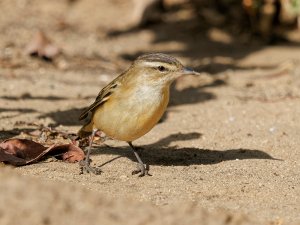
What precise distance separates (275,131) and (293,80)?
119 inches

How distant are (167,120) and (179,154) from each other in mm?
1675

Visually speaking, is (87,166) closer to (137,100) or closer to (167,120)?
(137,100)

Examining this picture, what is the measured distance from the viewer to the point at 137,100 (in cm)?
757

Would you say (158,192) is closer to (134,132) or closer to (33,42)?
(134,132)

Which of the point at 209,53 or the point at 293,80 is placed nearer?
the point at 293,80

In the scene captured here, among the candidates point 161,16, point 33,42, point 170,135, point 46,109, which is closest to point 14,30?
point 33,42

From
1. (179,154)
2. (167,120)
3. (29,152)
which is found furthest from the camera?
(167,120)

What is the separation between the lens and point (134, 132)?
7.60 meters

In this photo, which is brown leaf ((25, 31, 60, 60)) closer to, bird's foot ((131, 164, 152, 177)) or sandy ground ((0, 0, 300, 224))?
sandy ground ((0, 0, 300, 224))

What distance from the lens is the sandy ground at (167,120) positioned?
546 centimetres

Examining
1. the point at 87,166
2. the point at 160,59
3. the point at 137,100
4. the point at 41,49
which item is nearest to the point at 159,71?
the point at 160,59

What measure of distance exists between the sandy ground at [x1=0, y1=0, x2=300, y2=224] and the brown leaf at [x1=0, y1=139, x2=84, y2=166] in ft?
0.43

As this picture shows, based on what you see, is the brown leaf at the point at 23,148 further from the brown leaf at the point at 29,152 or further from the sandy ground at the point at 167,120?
the sandy ground at the point at 167,120

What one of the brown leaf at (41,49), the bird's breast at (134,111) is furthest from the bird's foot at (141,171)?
the brown leaf at (41,49)
